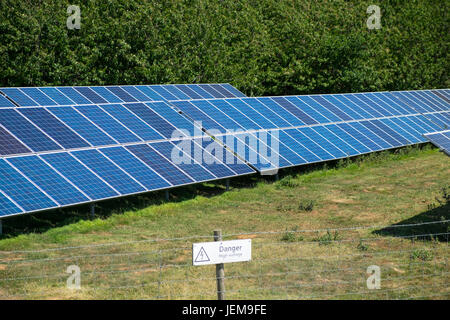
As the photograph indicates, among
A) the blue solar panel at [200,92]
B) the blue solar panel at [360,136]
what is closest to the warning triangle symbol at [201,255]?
the blue solar panel at [200,92]

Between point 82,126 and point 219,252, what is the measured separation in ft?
40.5

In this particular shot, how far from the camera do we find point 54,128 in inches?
841

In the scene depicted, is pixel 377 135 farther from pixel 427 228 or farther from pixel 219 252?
pixel 219 252

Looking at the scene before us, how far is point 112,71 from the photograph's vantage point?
3778 centimetres

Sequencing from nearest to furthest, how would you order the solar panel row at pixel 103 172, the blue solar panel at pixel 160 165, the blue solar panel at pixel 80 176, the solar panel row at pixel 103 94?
the solar panel row at pixel 103 172
the blue solar panel at pixel 80 176
the blue solar panel at pixel 160 165
the solar panel row at pixel 103 94

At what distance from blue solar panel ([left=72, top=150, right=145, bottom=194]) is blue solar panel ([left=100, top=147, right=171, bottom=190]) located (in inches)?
10.8

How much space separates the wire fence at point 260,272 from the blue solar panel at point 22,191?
151 cm

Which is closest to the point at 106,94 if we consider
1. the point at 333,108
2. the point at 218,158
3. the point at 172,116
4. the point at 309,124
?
the point at 172,116

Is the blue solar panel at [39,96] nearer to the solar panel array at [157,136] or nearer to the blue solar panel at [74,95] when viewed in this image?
the solar panel array at [157,136]

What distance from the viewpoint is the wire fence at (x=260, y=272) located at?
13.2m

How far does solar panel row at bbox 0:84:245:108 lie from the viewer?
24484 millimetres

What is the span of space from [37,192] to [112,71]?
69.0ft
